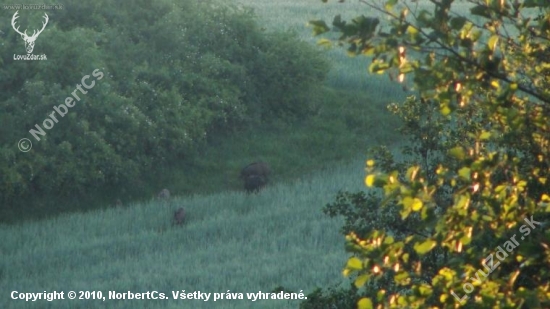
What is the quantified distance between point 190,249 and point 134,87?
6048mm

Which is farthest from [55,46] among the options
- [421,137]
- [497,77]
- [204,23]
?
[497,77]

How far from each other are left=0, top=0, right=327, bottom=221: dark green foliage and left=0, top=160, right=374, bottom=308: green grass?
115 centimetres

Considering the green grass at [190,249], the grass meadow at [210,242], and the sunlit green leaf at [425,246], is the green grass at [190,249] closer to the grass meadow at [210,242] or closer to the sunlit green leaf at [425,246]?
the grass meadow at [210,242]

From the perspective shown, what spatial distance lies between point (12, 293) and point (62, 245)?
224 centimetres

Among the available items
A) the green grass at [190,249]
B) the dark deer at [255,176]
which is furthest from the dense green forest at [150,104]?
the green grass at [190,249]

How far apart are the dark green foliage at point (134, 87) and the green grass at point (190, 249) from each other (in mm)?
1148

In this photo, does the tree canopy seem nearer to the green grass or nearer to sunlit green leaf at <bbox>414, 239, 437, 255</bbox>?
sunlit green leaf at <bbox>414, 239, 437, 255</bbox>

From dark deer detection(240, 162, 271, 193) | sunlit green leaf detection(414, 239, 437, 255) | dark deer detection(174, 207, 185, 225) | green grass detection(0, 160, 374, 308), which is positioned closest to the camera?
sunlit green leaf detection(414, 239, 437, 255)

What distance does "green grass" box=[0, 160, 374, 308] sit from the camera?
11992 millimetres

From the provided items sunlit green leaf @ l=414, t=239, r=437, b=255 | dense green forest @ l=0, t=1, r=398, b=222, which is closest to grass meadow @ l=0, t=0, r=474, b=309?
dense green forest @ l=0, t=1, r=398, b=222

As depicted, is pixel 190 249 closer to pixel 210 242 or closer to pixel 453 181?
pixel 210 242

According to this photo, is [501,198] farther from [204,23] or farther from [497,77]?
[204,23]

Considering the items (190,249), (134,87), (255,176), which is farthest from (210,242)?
(134,87)

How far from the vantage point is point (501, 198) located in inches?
131
